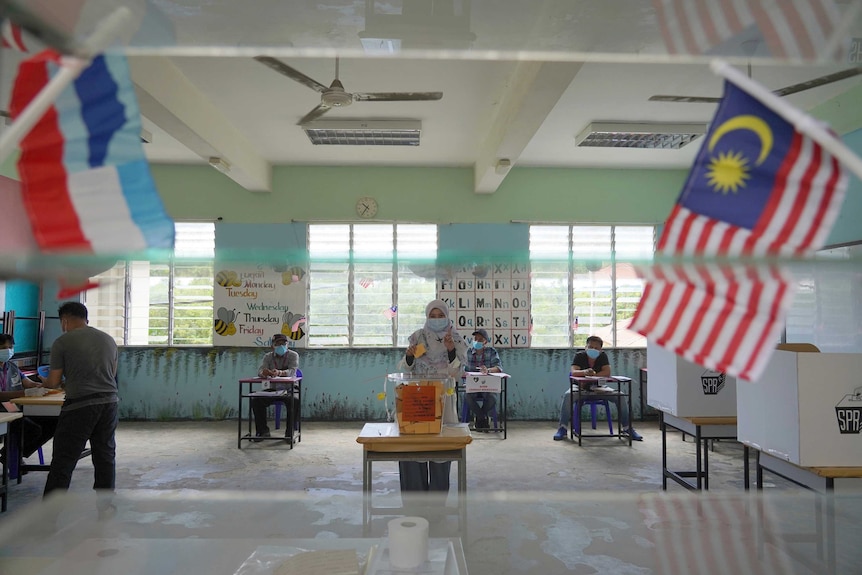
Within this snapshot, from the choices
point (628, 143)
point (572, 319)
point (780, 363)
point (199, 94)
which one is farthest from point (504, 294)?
point (780, 363)

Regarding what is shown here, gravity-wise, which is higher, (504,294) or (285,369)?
(504,294)

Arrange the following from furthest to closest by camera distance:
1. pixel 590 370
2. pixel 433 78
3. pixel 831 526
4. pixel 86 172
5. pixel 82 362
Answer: pixel 590 370 < pixel 433 78 < pixel 82 362 < pixel 831 526 < pixel 86 172

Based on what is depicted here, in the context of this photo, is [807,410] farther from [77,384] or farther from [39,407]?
[39,407]

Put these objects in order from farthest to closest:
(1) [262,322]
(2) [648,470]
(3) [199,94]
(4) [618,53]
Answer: (1) [262,322] < (2) [648,470] < (3) [199,94] < (4) [618,53]

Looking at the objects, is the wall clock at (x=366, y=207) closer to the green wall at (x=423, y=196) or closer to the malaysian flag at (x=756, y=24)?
the green wall at (x=423, y=196)

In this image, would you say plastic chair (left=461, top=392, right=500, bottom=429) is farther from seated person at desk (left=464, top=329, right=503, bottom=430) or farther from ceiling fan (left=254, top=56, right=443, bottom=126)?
ceiling fan (left=254, top=56, right=443, bottom=126)

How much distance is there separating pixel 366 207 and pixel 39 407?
4.32 meters

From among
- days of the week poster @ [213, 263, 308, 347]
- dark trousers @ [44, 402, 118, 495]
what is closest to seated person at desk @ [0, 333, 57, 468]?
dark trousers @ [44, 402, 118, 495]

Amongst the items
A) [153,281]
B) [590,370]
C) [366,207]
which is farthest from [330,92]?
[590,370]

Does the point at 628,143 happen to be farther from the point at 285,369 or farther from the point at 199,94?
the point at 285,369

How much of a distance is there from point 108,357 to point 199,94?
2256 millimetres

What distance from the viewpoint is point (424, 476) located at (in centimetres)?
348

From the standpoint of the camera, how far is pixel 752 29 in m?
0.81

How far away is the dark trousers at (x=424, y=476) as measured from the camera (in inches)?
135
